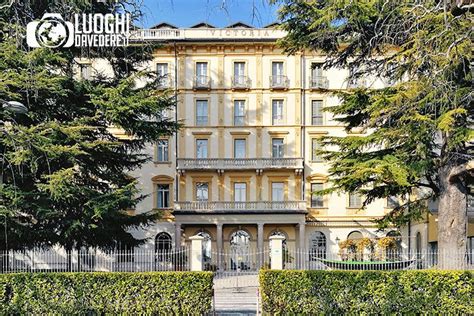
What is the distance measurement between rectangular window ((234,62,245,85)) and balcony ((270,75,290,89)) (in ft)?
6.73

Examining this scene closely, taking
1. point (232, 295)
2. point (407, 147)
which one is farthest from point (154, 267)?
point (407, 147)

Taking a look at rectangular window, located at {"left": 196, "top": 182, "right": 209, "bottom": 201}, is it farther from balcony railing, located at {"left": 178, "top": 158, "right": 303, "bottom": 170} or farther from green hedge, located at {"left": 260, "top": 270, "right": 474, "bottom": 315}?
green hedge, located at {"left": 260, "top": 270, "right": 474, "bottom": 315}

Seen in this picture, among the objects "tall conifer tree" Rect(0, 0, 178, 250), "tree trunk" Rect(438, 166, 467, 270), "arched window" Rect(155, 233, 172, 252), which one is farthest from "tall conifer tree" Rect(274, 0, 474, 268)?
"arched window" Rect(155, 233, 172, 252)

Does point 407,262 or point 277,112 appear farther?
point 277,112

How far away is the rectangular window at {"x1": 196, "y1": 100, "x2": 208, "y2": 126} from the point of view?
1480 inches

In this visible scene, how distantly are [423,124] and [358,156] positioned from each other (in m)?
2.73

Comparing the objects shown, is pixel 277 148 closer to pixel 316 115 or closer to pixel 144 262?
pixel 316 115

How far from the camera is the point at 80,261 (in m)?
19.7

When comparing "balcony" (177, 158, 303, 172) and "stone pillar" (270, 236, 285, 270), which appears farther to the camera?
"balcony" (177, 158, 303, 172)

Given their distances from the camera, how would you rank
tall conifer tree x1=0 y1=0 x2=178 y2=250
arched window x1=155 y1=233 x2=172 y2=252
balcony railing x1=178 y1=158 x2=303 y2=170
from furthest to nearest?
arched window x1=155 y1=233 x2=172 y2=252
balcony railing x1=178 y1=158 x2=303 y2=170
tall conifer tree x1=0 y1=0 x2=178 y2=250

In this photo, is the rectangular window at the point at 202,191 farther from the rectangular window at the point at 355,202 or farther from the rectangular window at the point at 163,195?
the rectangular window at the point at 355,202

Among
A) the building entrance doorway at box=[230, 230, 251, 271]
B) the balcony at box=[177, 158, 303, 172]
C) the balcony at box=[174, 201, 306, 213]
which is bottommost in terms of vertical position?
the building entrance doorway at box=[230, 230, 251, 271]

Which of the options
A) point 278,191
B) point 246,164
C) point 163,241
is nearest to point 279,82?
point 246,164

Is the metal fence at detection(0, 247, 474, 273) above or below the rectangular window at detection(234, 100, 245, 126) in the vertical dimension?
below
